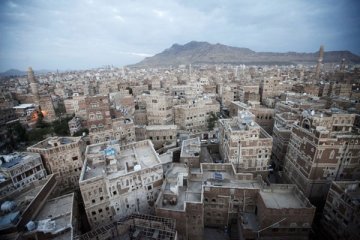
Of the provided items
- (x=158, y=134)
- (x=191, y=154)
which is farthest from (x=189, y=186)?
(x=158, y=134)

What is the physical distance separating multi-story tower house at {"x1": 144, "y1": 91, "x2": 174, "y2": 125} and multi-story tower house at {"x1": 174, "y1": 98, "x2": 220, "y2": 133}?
3057mm

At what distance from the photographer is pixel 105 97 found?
51.6m

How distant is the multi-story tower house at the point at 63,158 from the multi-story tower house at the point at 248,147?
35421 millimetres

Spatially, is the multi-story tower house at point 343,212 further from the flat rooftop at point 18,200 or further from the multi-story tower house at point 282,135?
the flat rooftop at point 18,200

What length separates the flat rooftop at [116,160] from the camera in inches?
1258

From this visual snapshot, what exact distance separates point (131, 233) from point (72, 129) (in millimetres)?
56290

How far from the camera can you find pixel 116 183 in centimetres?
3056

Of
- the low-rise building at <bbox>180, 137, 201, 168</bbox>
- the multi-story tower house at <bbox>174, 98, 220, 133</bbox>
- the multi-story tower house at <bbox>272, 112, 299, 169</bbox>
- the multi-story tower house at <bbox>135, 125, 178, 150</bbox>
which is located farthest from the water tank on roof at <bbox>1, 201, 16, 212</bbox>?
the multi-story tower house at <bbox>272, 112, 299, 169</bbox>

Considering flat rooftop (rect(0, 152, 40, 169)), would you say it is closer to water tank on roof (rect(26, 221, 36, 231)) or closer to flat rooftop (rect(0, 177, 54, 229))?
flat rooftop (rect(0, 177, 54, 229))

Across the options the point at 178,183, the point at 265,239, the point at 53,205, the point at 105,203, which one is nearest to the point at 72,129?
the point at 53,205

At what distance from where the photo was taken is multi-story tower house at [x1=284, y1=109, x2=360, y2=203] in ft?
114

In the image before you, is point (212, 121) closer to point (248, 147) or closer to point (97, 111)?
point (248, 147)

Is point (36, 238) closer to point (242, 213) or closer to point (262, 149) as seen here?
point (242, 213)

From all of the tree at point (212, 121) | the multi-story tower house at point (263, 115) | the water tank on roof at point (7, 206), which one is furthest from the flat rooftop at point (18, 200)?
the multi-story tower house at point (263, 115)
